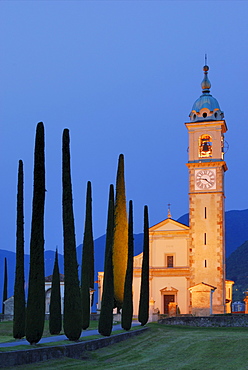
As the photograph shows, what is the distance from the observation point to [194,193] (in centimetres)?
4891

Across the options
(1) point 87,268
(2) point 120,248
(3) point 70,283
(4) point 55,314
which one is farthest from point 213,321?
(3) point 70,283

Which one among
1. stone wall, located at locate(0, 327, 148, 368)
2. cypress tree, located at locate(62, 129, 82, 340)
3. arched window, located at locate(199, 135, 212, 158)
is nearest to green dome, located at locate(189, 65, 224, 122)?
arched window, located at locate(199, 135, 212, 158)

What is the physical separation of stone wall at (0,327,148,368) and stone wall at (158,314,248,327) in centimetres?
1259

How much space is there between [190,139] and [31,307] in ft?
107

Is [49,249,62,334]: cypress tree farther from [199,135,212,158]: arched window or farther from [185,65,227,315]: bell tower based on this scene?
[199,135,212,158]: arched window

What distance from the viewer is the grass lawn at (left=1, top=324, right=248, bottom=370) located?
1889 cm

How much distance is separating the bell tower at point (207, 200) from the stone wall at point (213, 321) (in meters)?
10.1

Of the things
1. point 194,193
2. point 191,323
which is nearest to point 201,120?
point 194,193

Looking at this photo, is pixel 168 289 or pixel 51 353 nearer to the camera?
pixel 51 353

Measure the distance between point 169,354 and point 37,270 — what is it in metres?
6.68

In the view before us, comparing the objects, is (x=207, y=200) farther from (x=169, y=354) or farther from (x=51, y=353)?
(x=51, y=353)

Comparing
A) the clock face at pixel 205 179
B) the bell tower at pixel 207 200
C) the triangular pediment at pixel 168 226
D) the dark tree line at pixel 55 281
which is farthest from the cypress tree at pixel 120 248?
the clock face at pixel 205 179

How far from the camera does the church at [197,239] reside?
47719mm

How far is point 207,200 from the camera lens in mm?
48719
